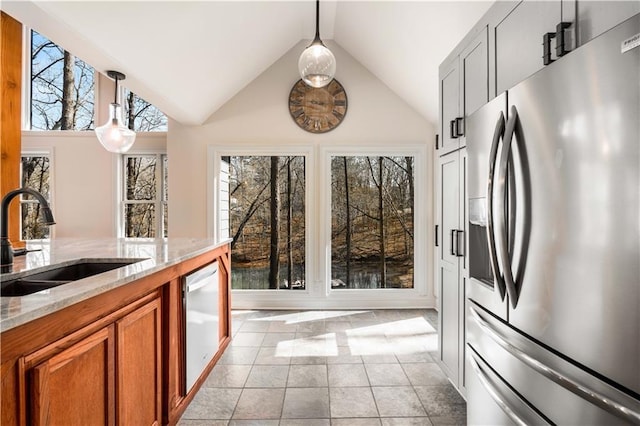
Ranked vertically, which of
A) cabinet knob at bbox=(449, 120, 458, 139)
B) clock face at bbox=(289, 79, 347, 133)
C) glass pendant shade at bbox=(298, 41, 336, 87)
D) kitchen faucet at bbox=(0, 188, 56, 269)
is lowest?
kitchen faucet at bbox=(0, 188, 56, 269)

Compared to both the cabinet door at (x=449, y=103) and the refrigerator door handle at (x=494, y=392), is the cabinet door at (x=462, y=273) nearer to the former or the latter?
the cabinet door at (x=449, y=103)

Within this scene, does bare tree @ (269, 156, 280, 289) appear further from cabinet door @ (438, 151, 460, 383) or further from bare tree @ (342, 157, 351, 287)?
cabinet door @ (438, 151, 460, 383)

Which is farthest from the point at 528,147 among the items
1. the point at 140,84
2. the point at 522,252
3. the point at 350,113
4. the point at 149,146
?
the point at 149,146

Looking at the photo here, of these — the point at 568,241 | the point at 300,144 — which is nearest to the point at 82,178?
the point at 300,144

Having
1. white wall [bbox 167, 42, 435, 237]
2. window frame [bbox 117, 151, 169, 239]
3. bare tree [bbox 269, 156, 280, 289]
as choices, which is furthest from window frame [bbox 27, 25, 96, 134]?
bare tree [bbox 269, 156, 280, 289]

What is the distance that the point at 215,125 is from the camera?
4301 millimetres

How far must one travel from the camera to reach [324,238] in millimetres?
4328

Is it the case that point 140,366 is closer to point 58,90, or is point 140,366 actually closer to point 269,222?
point 269,222

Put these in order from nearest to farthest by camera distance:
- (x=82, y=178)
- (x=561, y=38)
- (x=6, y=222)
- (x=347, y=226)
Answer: (x=561, y=38)
(x=6, y=222)
(x=347, y=226)
(x=82, y=178)

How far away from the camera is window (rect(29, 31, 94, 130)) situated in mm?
4820

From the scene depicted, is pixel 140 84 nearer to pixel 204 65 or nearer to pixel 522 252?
pixel 204 65

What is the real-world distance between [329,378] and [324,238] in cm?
199

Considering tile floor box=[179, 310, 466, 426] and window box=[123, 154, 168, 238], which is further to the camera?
window box=[123, 154, 168, 238]

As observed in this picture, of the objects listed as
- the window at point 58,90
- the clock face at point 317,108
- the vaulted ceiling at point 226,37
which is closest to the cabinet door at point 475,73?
the vaulted ceiling at point 226,37
